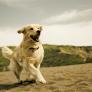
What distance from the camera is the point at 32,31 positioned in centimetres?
1037

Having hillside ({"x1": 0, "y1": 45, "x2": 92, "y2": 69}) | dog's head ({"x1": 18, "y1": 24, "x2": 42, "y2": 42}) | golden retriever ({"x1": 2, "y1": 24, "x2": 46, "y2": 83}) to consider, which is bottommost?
hillside ({"x1": 0, "y1": 45, "x2": 92, "y2": 69})

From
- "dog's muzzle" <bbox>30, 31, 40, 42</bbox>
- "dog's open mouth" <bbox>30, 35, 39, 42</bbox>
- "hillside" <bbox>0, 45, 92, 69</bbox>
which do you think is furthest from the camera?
"hillside" <bbox>0, 45, 92, 69</bbox>

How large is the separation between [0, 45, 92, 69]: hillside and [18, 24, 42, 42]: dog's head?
30.9 feet

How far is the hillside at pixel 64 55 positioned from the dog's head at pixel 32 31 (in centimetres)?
941

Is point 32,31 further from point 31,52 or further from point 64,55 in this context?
point 64,55

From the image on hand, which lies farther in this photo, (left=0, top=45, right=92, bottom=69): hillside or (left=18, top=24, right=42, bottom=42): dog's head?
(left=0, top=45, right=92, bottom=69): hillside

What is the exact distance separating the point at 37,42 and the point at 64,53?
1214 centimetres

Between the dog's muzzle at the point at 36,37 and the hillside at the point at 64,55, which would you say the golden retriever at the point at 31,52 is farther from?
the hillside at the point at 64,55

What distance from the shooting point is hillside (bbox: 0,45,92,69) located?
20.5 meters

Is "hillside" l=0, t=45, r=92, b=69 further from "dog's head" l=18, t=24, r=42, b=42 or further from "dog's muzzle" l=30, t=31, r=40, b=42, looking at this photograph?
"dog's muzzle" l=30, t=31, r=40, b=42

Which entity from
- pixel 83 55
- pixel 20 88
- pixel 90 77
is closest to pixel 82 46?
pixel 83 55

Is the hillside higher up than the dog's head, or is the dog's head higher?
the dog's head

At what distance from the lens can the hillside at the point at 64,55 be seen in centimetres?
2045

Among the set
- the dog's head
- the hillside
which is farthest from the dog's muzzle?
the hillside
